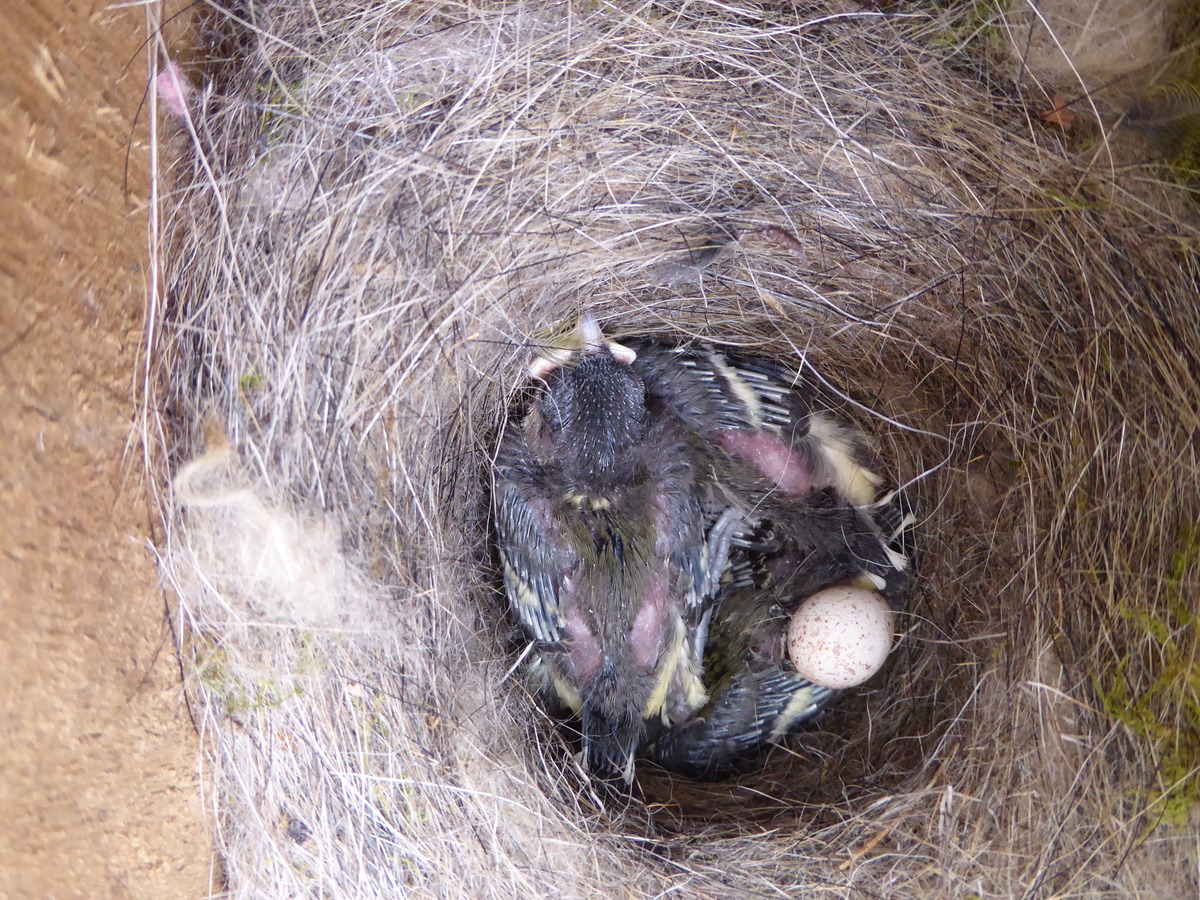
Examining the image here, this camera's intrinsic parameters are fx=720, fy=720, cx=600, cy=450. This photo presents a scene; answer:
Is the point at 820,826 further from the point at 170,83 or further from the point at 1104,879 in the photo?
the point at 170,83

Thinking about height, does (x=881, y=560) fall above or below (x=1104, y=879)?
above

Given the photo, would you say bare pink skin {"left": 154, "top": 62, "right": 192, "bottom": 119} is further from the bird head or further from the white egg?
the white egg

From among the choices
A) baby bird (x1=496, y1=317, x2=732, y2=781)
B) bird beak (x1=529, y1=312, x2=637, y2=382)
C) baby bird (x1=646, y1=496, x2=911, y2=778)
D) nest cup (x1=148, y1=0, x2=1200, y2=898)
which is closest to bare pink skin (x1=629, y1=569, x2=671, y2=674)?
baby bird (x1=496, y1=317, x2=732, y2=781)

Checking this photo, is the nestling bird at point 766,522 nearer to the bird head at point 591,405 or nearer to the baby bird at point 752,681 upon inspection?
the baby bird at point 752,681

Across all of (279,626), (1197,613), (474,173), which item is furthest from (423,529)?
(1197,613)

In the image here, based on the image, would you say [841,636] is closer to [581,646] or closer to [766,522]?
[766,522]
